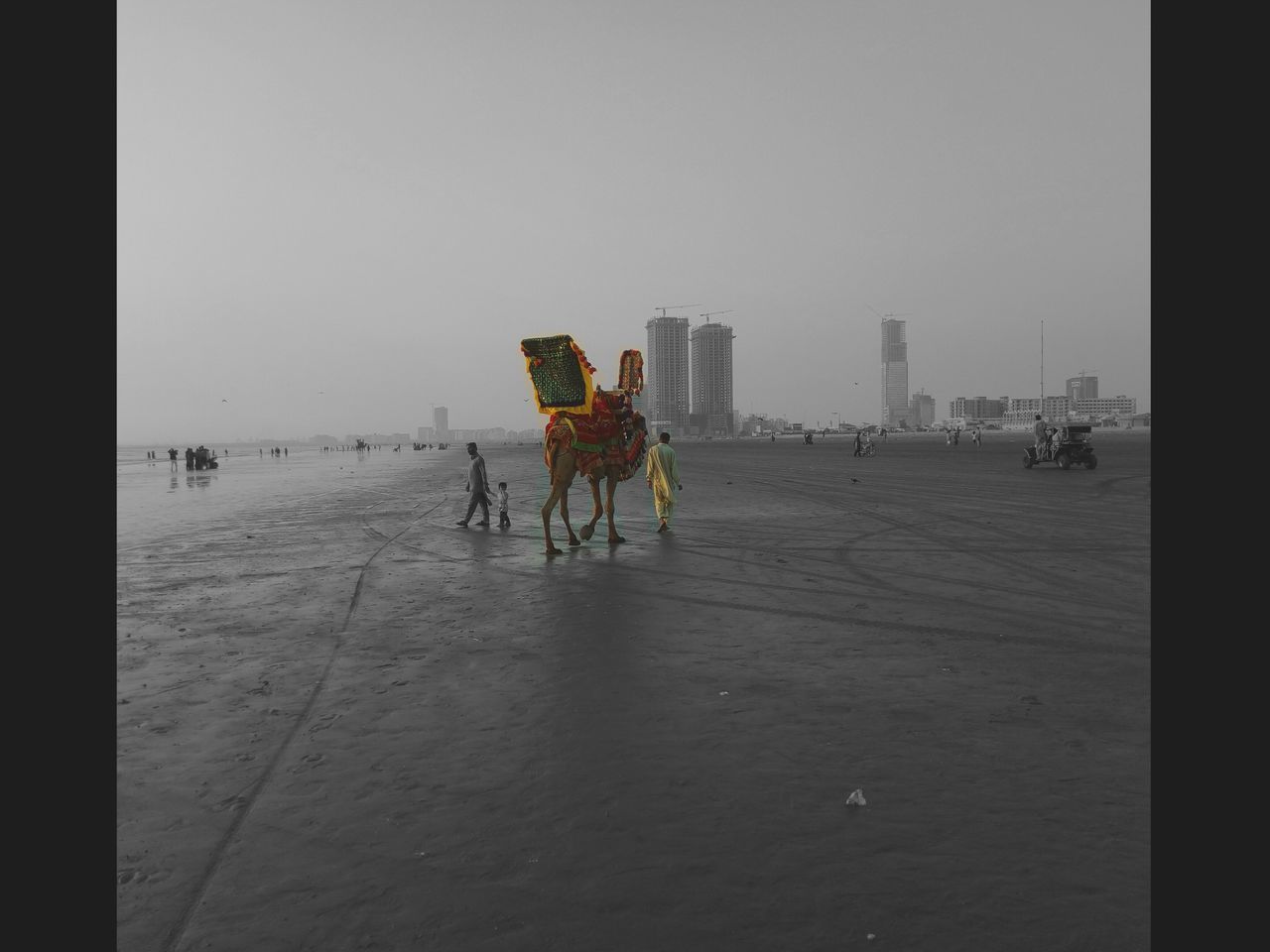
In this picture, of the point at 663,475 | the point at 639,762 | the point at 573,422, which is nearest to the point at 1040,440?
the point at 663,475

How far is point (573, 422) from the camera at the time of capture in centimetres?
1145

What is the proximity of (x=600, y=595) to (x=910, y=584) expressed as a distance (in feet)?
11.6

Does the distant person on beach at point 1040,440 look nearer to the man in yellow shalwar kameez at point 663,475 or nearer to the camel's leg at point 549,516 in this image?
the man in yellow shalwar kameez at point 663,475

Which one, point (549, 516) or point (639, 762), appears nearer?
point (639, 762)

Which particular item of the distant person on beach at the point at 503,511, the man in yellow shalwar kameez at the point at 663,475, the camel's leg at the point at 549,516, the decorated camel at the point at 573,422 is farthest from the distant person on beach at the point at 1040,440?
the camel's leg at the point at 549,516

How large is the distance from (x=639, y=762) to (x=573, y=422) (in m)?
7.97

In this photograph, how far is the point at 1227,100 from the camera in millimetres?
999

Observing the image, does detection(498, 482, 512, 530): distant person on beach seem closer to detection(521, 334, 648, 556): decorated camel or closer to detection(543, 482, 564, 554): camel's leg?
detection(521, 334, 648, 556): decorated camel

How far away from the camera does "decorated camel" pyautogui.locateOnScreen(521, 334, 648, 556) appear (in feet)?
36.8

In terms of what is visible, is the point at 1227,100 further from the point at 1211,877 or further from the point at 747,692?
the point at 747,692

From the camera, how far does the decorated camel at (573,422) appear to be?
11.2m

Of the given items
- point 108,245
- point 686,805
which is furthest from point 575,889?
point 108,245

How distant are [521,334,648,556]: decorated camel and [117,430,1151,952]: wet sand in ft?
8.27

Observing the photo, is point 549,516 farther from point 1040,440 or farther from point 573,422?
point 1040,440
